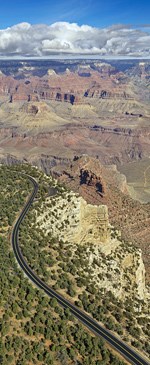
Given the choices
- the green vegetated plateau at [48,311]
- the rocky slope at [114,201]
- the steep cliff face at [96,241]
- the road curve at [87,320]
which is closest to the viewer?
the green vegetated plateau at [48,311]

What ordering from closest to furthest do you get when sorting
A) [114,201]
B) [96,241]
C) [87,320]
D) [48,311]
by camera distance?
[48,311]
[87,320]
[96,241]
[114,201]

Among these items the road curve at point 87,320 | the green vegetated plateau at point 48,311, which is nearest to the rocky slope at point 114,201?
the green vegetated plateau at point 48,311

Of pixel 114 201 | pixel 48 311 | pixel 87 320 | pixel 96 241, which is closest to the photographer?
pixel 48 311

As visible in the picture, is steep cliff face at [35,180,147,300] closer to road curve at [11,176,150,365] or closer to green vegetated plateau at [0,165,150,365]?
green vegetated plateau at [0,165,150,365]

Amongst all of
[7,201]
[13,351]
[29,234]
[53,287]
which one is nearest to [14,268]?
[53,287]

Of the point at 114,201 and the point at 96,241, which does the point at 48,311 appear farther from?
the point at 114,201

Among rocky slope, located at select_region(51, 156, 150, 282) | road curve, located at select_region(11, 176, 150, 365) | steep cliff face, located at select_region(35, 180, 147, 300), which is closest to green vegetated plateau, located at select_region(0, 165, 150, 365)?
road curve, located at select_region(11, 176, 150, 365)

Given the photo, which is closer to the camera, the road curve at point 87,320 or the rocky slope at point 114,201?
the road curve at point 87,320

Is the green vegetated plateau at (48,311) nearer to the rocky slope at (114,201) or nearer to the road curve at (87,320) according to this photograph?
the road curve at (87,320)

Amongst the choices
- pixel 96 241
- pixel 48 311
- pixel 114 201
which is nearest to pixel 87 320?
pixel 48 311

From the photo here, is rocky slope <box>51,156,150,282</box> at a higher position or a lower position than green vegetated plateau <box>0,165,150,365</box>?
lower
